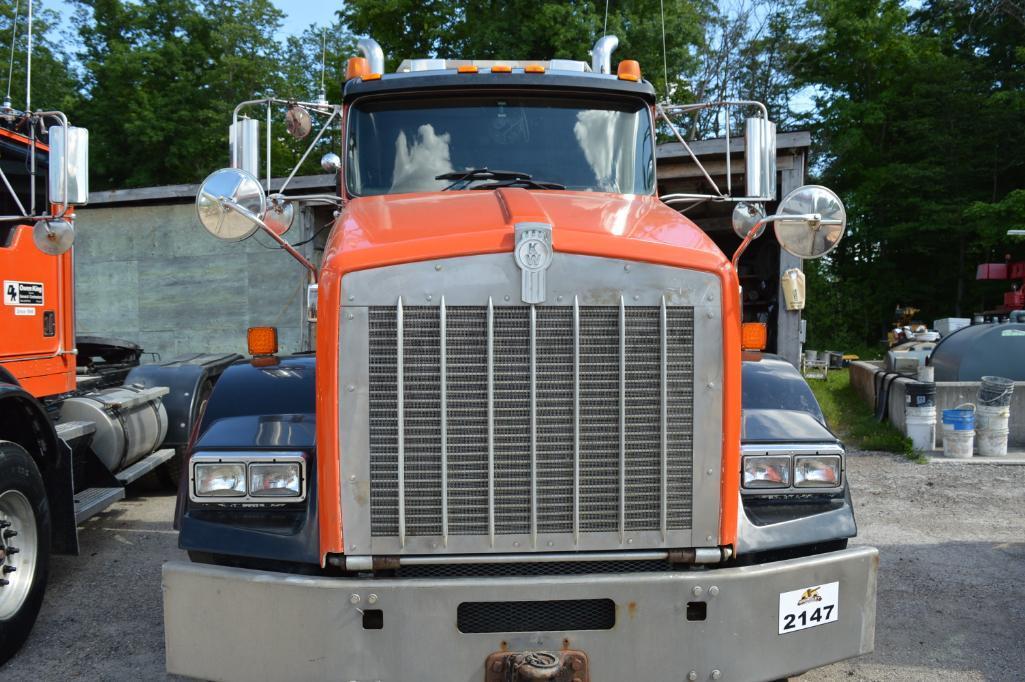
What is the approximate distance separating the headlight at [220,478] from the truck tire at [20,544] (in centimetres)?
158

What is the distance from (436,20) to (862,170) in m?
16.1

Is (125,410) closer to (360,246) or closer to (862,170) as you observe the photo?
(360,246)

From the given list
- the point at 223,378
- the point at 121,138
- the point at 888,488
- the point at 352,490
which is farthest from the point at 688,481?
the point at 121,138

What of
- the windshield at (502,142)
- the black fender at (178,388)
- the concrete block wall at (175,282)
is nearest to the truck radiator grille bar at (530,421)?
the windshield at (502,142)

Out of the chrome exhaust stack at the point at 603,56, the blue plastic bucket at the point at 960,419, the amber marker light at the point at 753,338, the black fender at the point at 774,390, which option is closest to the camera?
the black fender at the point at 774,390

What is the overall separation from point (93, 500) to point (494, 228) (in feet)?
12.5

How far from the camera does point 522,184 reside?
4102 mm

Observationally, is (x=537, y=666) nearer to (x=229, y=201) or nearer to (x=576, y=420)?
(x=576, y=420)

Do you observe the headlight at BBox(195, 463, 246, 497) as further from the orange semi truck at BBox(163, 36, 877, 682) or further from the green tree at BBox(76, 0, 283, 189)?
the green tree at BBox(76, 0, 283, 189)

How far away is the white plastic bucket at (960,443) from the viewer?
9.01m

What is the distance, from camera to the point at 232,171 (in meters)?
3.62

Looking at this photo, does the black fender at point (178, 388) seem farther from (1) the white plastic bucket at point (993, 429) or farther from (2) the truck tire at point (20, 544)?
(1) the white plastic bucket at point (993, 429)

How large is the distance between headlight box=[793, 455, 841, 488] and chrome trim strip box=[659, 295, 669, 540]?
61 cm

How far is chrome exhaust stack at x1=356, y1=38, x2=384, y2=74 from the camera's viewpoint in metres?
5.12
